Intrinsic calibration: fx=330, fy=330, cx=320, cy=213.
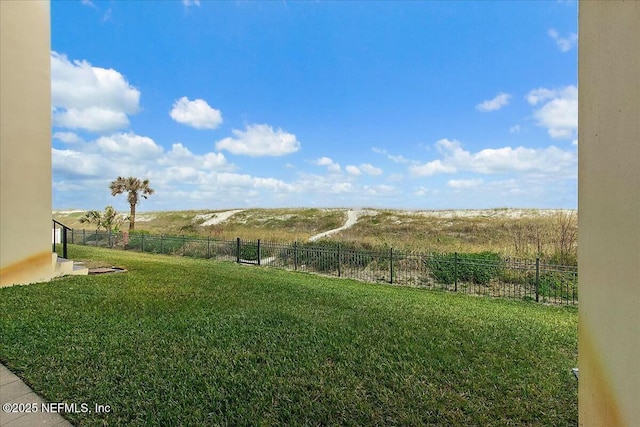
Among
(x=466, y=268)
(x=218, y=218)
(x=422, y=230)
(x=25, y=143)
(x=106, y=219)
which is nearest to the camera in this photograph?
(x=25, y=143)

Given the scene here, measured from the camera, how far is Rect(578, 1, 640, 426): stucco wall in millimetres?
1378

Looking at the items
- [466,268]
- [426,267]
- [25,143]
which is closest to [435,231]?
[426,267]

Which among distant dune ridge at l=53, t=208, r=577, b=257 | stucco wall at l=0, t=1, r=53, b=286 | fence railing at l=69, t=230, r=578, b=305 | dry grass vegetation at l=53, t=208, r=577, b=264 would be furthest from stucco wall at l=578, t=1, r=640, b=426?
distant dune ridge at l=53, t=208, r=577, b=257

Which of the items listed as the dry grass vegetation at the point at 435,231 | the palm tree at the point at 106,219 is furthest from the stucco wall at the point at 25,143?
the palm tree at the point at 106,219

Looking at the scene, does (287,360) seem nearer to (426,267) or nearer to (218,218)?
→ (426,267)

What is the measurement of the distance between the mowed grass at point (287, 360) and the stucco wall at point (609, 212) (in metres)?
1.22

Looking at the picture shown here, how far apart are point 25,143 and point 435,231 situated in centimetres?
2189

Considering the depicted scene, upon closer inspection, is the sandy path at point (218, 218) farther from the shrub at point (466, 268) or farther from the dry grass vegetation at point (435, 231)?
the shrub at point (466, 268)

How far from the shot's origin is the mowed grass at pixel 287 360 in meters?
2.66

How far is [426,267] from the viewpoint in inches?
432

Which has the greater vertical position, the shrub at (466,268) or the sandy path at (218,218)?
the sandy path at (218,218)

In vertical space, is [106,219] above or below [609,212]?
below

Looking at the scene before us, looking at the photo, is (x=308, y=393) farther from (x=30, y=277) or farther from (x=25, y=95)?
(x=25, y=95)

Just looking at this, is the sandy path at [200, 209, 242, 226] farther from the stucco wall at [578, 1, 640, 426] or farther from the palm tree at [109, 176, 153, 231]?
the stucco wall at [578, 1, 640, 426]
